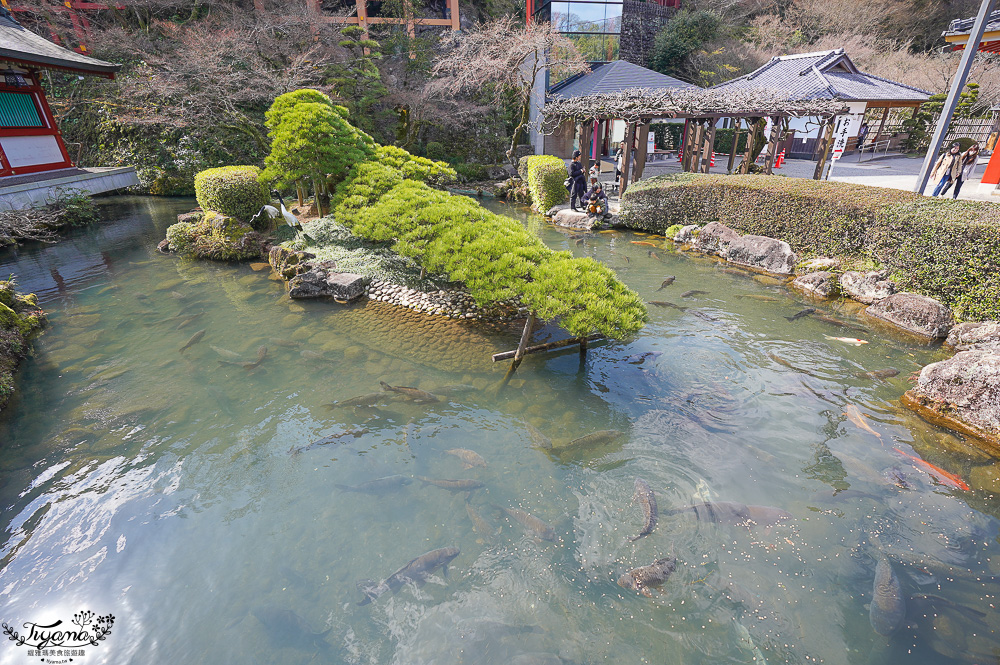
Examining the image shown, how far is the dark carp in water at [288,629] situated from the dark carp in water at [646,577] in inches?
97.1

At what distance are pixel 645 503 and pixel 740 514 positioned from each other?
885 mm

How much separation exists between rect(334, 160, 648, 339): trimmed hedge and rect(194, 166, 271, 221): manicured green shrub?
427cm

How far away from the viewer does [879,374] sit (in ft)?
20.9

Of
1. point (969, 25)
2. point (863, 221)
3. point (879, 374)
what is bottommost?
point (879, 374)

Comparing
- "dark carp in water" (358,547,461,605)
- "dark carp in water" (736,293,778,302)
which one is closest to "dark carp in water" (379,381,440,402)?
"dark carp in water" (358,547,461,605)

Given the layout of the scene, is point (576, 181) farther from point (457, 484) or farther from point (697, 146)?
point (457, 484)

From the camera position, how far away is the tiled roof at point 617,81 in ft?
56.2

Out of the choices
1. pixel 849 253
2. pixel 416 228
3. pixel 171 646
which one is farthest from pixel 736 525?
pixel 849 253

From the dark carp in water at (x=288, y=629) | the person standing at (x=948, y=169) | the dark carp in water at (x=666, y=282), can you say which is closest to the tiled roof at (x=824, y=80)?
the person standing at (x=948, y=169)

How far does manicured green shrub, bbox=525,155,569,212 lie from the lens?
15430 mm

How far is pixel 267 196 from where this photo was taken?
39.9 feet

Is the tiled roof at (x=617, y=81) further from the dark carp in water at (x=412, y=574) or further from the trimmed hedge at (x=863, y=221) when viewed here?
the dark carp in water at (x=412, y=574)

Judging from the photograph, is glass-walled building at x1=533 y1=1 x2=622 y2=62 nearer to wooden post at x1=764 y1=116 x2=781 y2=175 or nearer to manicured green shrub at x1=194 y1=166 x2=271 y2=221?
wooden post at x1=764 y1=116 x2=781 y2=175

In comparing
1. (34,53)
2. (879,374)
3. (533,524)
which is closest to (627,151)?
(879,374)
